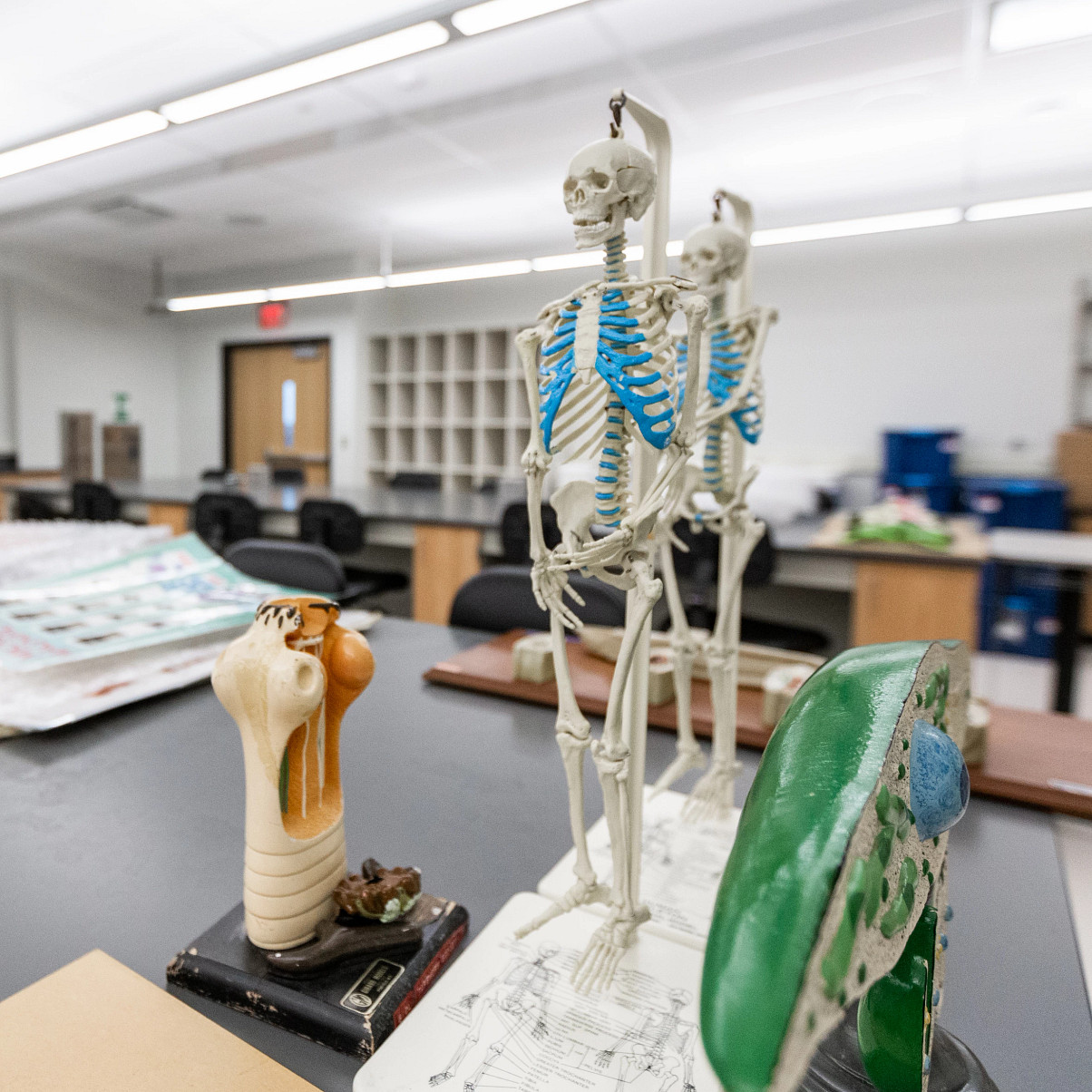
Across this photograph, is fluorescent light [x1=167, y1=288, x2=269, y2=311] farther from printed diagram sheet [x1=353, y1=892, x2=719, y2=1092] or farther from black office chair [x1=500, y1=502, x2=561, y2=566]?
printed diagram sheet [x1=353, y1=892, x2=719, y2=1092]

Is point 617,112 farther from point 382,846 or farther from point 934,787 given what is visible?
point 382,846

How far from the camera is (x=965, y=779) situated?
1.48 feet

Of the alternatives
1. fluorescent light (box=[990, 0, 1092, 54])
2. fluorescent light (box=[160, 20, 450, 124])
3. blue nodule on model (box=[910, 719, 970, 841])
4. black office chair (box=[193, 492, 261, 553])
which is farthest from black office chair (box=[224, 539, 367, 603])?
fluorescent light (box=[990, 0, 1092, 54])

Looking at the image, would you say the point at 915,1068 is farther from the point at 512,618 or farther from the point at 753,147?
the point at 753,147

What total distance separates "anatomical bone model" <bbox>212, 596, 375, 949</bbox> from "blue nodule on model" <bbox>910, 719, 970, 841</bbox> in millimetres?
465

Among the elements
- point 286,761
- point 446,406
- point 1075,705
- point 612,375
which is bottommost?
point 1075,705

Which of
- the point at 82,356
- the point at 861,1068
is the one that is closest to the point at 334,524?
the point at 861,1068

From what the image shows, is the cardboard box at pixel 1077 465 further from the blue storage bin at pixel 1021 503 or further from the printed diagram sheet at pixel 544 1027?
the printed diagram sheet at pixel 544 1027

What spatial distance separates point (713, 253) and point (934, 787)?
0.69 m

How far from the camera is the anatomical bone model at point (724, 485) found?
0.96 m

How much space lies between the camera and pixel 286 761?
2.30 feet

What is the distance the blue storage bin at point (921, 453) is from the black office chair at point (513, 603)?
182 inches

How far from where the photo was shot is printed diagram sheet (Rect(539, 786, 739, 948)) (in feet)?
2.62

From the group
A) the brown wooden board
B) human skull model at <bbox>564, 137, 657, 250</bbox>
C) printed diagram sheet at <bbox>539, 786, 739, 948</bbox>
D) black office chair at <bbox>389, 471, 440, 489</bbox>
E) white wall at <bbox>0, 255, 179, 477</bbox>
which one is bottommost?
printed diagram sheet at <bbox>539, 786, 739, 948</bbox>
